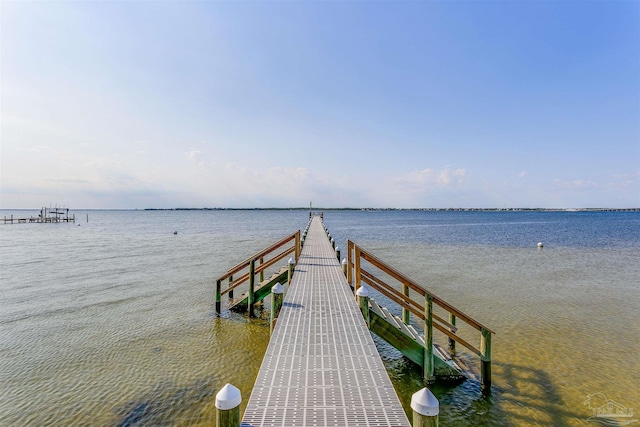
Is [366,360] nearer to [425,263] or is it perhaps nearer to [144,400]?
[144,400]

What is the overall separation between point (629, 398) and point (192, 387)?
11271mm

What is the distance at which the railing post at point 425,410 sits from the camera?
3.25m

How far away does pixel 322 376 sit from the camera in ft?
16.1

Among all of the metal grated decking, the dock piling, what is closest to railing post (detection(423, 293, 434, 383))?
the dock piling

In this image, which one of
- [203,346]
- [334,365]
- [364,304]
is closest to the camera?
[334,365]

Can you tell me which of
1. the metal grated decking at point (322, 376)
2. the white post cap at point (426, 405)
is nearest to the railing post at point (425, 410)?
the white post cap at point (426, 405)

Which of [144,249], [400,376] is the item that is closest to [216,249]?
[144,249]

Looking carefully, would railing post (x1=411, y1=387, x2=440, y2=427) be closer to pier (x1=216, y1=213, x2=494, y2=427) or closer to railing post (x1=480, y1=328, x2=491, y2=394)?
pier (x1=216, y1=213, x2=494, y2=427)

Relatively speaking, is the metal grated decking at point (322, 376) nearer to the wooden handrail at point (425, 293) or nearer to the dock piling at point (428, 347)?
the wooden handrail at point (425, 293)

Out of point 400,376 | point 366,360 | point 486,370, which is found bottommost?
point 400,376

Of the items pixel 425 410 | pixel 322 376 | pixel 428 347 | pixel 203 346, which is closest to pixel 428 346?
pixel 428 347

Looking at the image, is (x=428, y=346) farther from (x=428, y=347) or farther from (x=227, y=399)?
(x=227, y=399)

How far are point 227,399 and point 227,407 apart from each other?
74mm

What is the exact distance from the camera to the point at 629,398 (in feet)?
24.9
